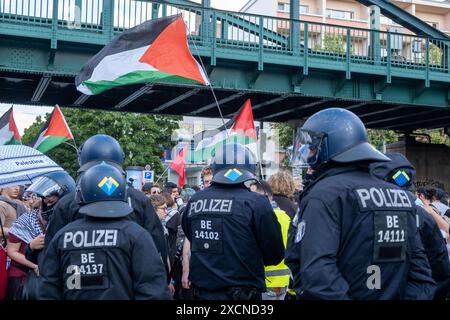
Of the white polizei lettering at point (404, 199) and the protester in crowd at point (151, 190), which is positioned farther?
the protester in crowd at point (151, 190)

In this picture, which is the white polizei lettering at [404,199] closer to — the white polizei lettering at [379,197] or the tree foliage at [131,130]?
the white polizei lettering at [379,197]

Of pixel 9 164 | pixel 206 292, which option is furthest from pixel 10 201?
pixel 206 292

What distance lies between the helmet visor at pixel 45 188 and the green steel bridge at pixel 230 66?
1111 cm

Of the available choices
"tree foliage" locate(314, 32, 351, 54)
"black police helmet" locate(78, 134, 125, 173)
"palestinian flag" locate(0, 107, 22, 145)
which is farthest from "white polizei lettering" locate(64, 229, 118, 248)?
"tree foliage" locate(314, 32, 351, 54)

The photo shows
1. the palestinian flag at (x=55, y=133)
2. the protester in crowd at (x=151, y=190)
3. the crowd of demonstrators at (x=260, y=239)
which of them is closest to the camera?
the crowd of demonstrators at (x=260, y=239)

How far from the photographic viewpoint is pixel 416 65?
21.4m

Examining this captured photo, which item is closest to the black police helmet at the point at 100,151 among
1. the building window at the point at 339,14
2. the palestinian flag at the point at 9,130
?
the palestinian flag at the point at 9,130

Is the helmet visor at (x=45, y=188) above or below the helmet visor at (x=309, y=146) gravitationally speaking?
below

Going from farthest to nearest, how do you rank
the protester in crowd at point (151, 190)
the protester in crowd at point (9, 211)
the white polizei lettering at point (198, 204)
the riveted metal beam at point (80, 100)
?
1. the riveted metal beam at point (80, 100)
2. the protester in crowd at point (151, 190)
3. the protester in crowd at point (9, 211)
4. the white polizei lettering at point (198, 204)

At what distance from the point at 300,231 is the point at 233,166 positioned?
2022 millimetres

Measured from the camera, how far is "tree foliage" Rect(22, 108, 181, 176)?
42.7 metres

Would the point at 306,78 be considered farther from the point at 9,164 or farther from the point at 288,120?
the point at 9,164

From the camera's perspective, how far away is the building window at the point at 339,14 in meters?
67.5

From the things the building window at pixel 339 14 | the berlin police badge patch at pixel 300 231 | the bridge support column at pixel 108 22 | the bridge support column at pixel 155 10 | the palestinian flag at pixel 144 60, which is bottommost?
the berlin police badge patch at pixel 300 231
